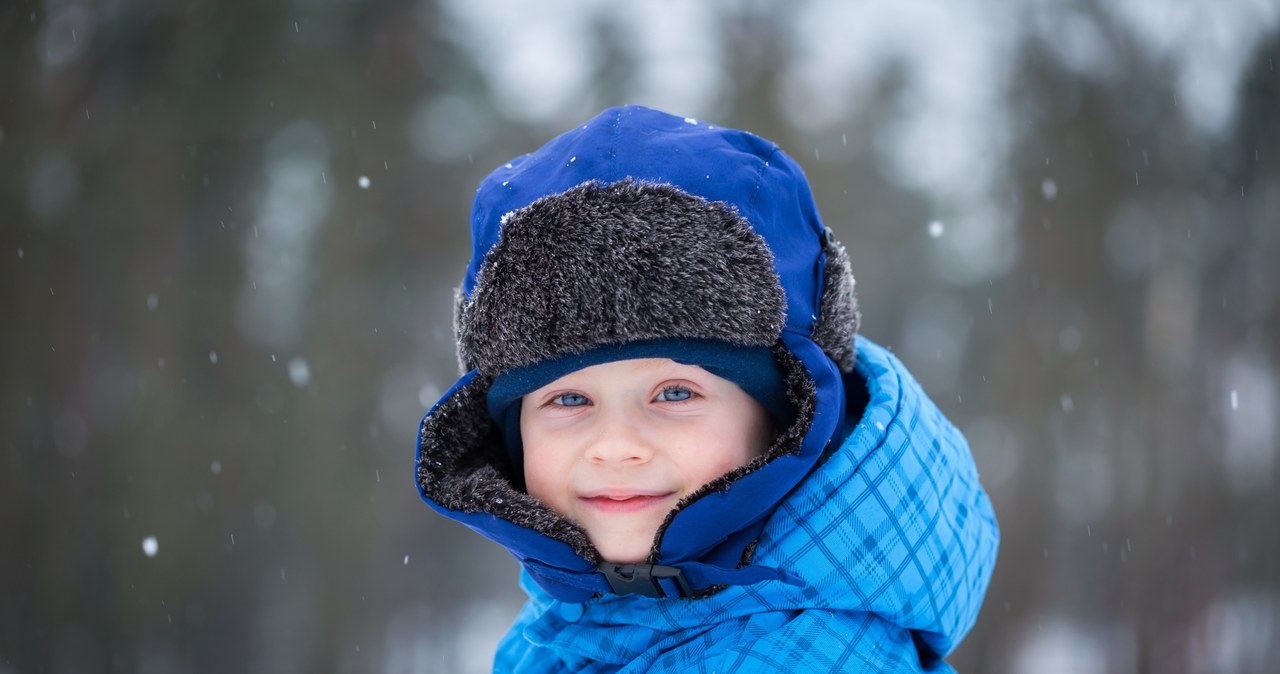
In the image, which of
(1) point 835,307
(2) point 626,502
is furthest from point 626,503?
(1) point 835,307

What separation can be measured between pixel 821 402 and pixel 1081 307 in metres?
8.83

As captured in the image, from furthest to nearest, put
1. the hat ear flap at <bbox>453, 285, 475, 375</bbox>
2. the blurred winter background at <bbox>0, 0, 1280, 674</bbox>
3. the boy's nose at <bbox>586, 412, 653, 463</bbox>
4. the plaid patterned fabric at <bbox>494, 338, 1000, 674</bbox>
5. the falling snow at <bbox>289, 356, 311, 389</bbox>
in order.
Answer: the falling snow at <bbox>289, 356, 311, 389</bbox> < the blurred winter background at <bbox>0, 0, 1280, 674</bbox> < the hat ear flap at <bbox>453, 285, 475, 375</bbox> < the boy's nose at <bbox>586, 412, 653, 463</bbox> < the plaid patterned fabric at <bbox>494, 338, 1000, 674</bbox>

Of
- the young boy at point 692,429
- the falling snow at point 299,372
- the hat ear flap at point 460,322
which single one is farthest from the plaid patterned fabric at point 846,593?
the falling snow at point 299,372

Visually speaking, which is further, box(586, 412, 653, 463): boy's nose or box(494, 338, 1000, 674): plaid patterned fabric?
box(586, 412, 653, 463): boy's nose

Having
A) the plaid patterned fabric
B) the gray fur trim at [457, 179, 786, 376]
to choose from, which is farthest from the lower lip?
the gray fur trim at [457, 179, 786, 376]

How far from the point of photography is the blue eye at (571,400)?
56.0 inches

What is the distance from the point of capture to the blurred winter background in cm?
840

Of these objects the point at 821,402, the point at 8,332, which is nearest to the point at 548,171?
the point at 821,402

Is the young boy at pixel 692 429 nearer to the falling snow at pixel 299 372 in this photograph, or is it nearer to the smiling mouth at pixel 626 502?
the smiling mouth at pixel 626 502

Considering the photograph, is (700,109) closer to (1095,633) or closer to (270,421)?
(270,421)

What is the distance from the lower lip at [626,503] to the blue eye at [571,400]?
15 centimetres

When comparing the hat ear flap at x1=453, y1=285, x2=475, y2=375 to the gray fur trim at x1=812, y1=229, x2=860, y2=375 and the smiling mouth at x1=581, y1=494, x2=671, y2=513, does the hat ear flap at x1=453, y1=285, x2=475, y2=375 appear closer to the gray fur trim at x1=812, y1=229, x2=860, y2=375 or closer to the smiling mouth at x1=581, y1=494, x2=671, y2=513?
the smiling mouth at x1=581, y1=494, x2=671, y2=513

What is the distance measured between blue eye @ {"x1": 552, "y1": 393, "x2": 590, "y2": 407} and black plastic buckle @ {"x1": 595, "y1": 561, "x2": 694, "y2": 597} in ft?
0.81

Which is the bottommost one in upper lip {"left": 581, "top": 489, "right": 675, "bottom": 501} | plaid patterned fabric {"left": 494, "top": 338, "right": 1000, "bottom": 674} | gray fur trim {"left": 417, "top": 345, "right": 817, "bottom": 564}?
plaid patterned fabric {"left": 494, "top": 338, "right": 1000, "bottom": 674}
